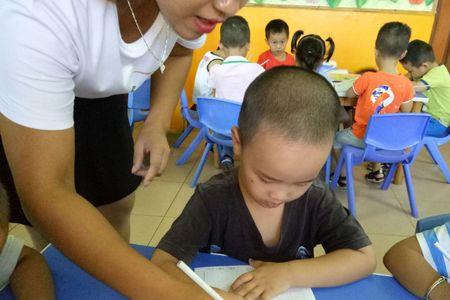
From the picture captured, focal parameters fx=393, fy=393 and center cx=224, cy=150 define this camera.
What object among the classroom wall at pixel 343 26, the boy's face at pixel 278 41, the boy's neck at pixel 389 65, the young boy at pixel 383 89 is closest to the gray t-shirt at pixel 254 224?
the young boy at pixel 383 89

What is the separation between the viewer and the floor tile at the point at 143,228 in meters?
1.98

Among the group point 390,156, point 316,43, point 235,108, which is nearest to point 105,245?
point 235,108

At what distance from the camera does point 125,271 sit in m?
0.51

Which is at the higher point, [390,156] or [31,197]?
[31,197]

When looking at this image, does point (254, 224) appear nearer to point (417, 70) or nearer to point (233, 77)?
point (233, 77)

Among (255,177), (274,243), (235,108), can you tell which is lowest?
(235,108)

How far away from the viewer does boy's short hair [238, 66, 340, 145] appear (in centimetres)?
71

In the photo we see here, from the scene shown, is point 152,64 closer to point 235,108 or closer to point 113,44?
point 113,44

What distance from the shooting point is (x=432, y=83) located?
279 centimetres

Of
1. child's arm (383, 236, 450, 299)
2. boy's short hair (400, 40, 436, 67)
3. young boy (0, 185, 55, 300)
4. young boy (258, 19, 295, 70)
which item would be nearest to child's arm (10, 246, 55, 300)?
young boy (0, 185, 55, 300)

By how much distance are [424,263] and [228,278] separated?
0.42 metres

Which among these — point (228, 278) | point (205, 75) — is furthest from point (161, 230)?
point (228, 278)

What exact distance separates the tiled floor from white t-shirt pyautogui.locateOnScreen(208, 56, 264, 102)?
0.67 m

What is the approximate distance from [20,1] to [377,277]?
2.61ft
